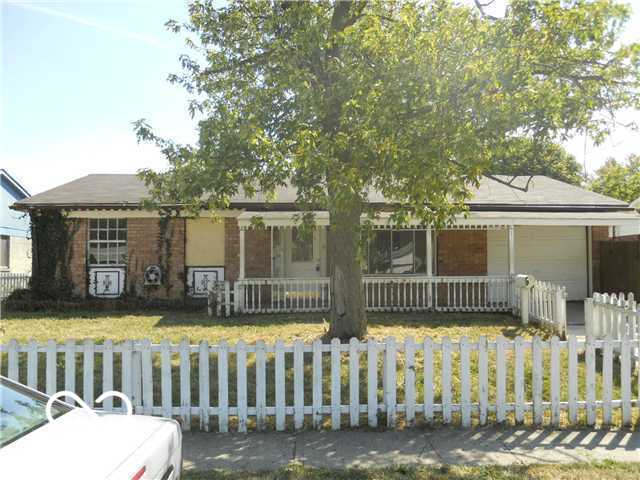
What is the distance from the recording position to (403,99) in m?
6.04

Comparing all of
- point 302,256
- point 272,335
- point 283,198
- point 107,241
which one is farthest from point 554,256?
point 107,241

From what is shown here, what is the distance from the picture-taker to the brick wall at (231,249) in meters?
14.9

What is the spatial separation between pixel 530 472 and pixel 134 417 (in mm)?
3184

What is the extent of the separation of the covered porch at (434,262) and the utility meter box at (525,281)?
1.68ft

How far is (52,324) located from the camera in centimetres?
1164

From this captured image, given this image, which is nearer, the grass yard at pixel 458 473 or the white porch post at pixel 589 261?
the grass yard at pixel 458 473

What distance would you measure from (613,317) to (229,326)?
738 centimetres

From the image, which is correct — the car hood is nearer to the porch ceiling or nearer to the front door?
the porch ceiling

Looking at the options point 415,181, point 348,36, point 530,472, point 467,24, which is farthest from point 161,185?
point 530,472

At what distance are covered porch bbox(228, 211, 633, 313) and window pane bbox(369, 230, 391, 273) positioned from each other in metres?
0.03

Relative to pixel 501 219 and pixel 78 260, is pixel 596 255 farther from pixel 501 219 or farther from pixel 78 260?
pixel 78 260

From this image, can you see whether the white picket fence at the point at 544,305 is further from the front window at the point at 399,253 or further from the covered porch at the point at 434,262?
the front window at the point at 399,253

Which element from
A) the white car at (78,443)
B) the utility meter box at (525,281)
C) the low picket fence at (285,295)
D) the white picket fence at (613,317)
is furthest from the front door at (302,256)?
the white car at (78,443)

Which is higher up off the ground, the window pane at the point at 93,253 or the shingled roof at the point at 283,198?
the shingled roof at the point at 283,198
